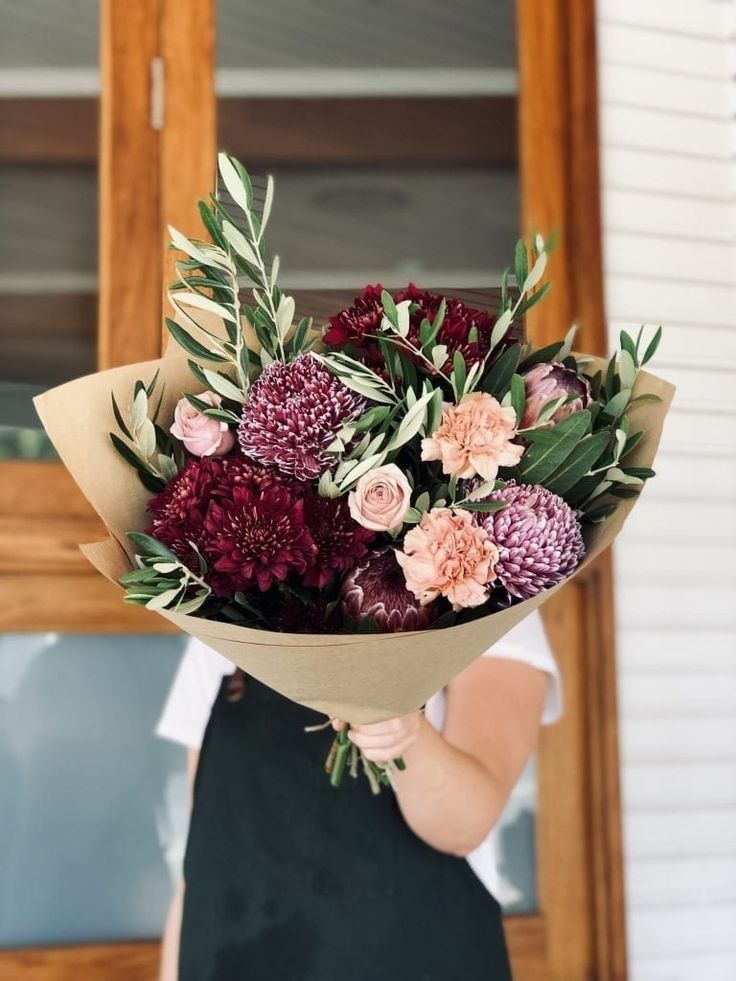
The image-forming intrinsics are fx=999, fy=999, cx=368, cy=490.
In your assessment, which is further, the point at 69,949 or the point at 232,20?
the point at 232,20

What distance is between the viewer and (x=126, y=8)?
169 centimetres

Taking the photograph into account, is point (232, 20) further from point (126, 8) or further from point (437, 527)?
point (437, 527)

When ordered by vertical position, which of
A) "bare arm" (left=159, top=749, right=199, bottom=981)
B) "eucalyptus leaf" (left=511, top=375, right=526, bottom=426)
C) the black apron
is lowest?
"bare arm" (left=159, top=749, right=199, bottom=981)

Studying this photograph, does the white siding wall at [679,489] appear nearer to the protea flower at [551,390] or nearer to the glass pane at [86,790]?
the glass pane at [86,790]

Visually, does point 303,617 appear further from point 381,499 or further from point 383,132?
point 383,132

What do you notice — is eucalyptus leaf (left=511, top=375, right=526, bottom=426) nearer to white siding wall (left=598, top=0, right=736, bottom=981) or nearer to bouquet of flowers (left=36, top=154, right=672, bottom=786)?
bouquet of flowers (left=36, top=154, right=672, bottom=786)

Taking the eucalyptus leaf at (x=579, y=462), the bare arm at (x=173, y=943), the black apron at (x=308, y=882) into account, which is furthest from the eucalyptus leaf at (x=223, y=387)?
the bare arm at (x=173, y=943)

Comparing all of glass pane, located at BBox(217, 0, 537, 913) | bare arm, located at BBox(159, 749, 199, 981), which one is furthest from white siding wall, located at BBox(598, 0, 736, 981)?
bare arm, located at BBox(159, 749, 199, 981)

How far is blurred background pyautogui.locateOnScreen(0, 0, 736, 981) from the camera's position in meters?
1.61

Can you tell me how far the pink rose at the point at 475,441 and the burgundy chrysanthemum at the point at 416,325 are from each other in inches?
2.0

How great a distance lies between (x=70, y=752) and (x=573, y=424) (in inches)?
48.6

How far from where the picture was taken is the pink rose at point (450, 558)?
634 mm

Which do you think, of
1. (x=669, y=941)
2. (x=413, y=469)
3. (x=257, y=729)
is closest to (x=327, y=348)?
(x=413, y=469)

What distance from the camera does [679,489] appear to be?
1.87m
